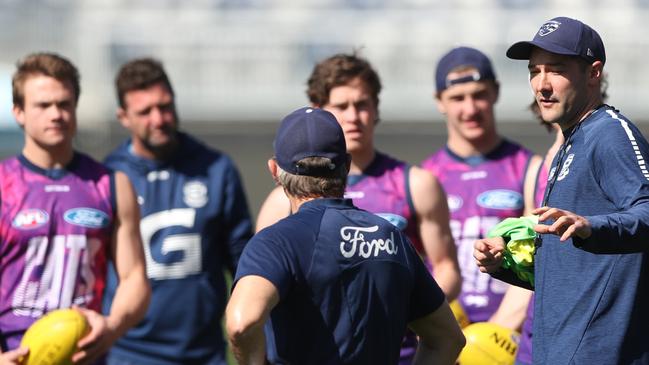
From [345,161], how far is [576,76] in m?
0.87

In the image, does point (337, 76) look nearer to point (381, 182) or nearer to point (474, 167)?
point (381, 182)

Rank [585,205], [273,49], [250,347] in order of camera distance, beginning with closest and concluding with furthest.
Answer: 1. [250,347]
2. [585,205]
3. [273,49]

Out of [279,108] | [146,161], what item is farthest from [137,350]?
[279,108]

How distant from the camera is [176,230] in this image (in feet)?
27.8

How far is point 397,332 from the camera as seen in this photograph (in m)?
4.67

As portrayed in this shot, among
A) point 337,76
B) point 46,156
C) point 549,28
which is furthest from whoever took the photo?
point 46,156

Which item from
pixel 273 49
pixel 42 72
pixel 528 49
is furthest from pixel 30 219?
pixel 273 49

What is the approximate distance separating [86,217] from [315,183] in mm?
2640

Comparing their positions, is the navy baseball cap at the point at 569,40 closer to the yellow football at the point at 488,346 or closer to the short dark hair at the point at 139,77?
the yellow football at the point at 488,346

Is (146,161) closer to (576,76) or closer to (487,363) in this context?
(487,363)

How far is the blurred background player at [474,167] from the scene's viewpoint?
781cm

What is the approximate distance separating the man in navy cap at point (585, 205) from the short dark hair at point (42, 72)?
315cm

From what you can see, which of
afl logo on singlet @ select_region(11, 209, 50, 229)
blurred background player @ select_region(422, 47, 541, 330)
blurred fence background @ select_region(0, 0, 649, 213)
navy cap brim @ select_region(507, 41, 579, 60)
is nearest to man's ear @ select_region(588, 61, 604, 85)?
navy cap brim @ select_region(507, 41, 579, 60)

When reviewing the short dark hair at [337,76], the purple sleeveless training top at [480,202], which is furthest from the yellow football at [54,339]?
the purple sleeveless training top at [480,202]
